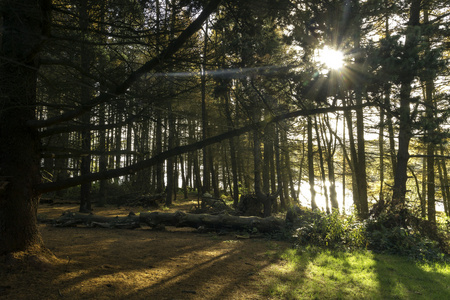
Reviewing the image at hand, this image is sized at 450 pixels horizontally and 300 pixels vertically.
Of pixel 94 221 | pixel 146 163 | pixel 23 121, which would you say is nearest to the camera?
pixel 146 163

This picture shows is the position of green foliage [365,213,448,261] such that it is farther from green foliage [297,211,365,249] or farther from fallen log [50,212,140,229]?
fallen log [50,212,140,229]

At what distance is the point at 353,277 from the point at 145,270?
13.0ft

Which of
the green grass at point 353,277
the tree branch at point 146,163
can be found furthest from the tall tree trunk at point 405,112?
the green grass at point 353,277

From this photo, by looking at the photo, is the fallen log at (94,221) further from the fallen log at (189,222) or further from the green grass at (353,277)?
the green grass at (353,277)

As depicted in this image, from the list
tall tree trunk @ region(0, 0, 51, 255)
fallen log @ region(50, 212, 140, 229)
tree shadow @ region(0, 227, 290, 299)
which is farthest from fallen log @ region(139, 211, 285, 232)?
tall tree trunk @ region(0, 0, 51, 255)

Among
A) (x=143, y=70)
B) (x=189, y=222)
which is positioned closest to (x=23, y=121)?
(x=143, y=70)

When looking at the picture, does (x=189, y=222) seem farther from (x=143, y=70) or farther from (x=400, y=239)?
(x=143, y=70)

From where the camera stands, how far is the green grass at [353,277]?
15.0 feet

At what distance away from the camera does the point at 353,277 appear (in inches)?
210

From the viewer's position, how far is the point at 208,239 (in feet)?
27.5

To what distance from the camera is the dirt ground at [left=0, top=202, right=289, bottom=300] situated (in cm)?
376

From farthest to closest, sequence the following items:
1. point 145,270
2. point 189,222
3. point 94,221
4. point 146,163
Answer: point 94,221
point 189,222
point 145,270
point 146,163

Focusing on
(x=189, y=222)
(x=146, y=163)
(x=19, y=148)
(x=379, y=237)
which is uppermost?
(x=19, y=148)

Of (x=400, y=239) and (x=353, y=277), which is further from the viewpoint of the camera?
(x=400, y=239)
